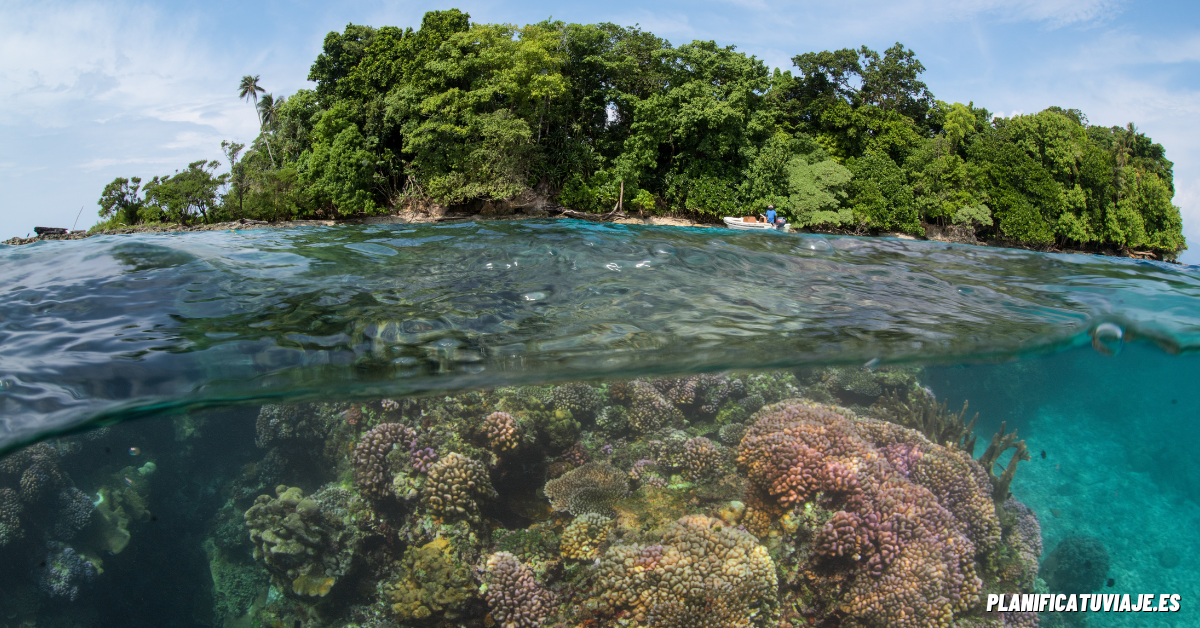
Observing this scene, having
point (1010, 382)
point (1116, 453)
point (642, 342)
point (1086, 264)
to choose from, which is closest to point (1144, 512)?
point (1116, 453)

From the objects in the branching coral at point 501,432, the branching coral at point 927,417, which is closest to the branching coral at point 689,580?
the branching coral at point 501,432

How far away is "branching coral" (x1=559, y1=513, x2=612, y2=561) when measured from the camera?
6953mm

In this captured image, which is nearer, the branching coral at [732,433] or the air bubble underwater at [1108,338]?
the air bubble underwater at [1108,338]

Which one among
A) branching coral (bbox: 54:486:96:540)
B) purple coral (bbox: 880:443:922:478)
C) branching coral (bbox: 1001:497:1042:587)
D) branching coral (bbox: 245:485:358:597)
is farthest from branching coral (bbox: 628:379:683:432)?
branching coral (bbox: 54:486:96:540)

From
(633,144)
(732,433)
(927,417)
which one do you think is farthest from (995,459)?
(633,144)

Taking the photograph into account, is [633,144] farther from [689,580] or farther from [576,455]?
[689,580]

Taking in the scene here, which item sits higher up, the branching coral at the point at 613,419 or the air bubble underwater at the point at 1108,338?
the air bubble underwater at the point at 1108,338

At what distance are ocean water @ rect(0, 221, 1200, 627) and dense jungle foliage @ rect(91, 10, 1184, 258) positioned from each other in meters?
20.2

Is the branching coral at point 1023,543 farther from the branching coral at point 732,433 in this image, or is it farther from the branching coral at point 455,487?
the branching coral at point 455,487

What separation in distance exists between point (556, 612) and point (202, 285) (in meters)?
5.55

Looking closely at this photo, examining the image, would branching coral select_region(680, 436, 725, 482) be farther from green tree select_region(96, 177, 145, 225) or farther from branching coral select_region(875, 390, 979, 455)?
green tree select_region(96, 177, 145, 225)

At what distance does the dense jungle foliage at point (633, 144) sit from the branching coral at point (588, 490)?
844 inches

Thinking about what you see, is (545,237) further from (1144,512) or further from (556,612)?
(1144,512)

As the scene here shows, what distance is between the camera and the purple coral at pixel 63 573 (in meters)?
7.22
